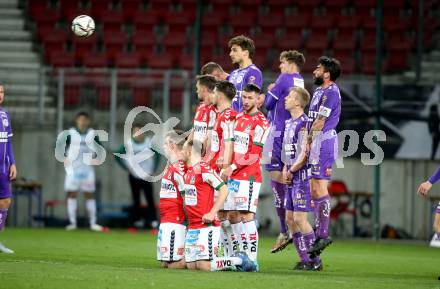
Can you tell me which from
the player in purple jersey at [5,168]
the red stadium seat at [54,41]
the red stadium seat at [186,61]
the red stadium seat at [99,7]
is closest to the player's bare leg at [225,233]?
the player in purple jersey at [5,168]

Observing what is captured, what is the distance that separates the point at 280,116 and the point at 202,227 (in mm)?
2651

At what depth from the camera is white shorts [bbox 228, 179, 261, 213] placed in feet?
34.4

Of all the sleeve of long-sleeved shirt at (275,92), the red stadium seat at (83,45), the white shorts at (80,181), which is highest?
the red stadium seat at (83,45)

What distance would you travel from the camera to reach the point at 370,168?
19125 millimetres

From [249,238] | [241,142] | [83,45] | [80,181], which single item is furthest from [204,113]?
[83,45]

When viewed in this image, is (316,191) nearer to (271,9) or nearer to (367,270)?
(367,270)

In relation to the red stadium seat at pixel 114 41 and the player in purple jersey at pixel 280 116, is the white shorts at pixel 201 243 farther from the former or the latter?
the red stadium seat at pixel 114 41

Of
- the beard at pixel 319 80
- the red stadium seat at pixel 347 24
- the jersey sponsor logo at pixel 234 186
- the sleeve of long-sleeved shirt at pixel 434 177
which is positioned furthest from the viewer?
the red stadium seat at pixel 347 24

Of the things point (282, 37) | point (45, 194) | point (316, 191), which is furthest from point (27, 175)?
point (316, 191)

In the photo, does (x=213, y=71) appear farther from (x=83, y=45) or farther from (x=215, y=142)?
(x=83, y=45)

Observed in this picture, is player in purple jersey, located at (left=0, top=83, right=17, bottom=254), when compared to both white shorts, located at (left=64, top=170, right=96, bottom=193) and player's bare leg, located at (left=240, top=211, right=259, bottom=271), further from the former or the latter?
white shorts, located at (left=64, top=170, right=96, bottom=193)

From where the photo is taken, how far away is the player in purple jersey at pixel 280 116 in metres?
12.0

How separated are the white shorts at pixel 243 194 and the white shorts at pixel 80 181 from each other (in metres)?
8.93

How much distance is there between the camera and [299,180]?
10.8 meters
